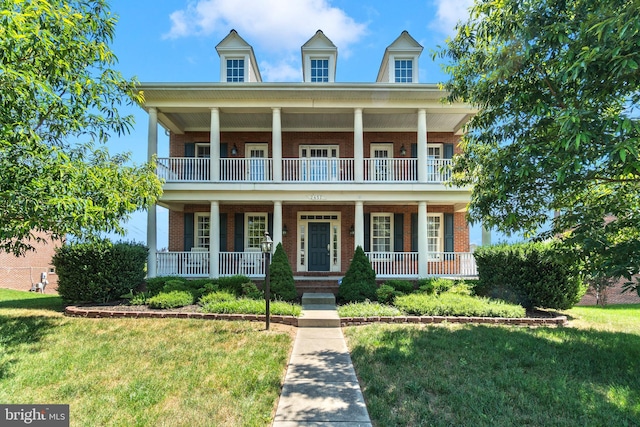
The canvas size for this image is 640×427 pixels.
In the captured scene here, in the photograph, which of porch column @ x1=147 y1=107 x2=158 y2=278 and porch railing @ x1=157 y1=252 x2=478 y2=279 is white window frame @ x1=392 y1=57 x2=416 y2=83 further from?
porch column @ x1=147 y1=107 x2=158 y2=278

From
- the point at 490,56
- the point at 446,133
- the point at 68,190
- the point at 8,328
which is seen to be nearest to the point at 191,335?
the point at 68,190

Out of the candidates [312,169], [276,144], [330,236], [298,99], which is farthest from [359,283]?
[298,99]

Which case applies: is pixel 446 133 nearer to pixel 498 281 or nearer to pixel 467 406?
pixel 498 281

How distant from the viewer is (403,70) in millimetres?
12992

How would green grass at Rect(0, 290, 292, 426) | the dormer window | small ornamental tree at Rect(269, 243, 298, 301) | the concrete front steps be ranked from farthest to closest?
the dormer window
small ornamental tree at Rect(269, 243, 298, 301)
the concrete front steps
green grass at Rect(0, 290, 292, 426)

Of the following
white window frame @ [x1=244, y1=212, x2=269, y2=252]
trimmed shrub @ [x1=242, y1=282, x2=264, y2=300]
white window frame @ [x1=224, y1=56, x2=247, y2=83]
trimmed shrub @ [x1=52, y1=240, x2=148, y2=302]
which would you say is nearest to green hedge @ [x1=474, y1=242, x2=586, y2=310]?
trimmed shrub @ [x1=242, y1=282, x2=264, y2=300]

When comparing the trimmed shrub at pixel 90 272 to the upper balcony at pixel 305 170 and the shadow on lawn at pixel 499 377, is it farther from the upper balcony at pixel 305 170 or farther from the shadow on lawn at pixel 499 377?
the shadow on lawn at pixel 499 377

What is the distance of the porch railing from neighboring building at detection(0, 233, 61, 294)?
10670mm

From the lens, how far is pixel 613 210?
20.0 feet

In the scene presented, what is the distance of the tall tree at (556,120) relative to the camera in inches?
166

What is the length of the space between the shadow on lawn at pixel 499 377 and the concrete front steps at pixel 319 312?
139cm

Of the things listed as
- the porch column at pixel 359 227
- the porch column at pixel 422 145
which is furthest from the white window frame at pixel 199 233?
the porch column at pixel 422 145

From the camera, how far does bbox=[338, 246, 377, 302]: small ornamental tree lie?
9.94 metres

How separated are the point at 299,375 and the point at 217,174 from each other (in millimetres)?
7950
